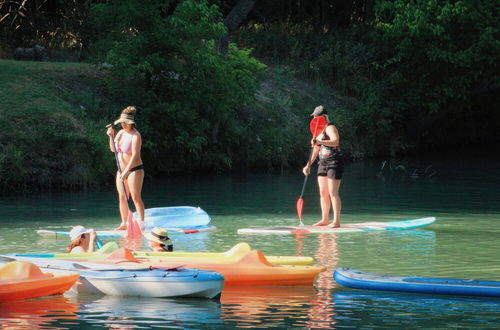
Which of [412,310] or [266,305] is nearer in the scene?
[412,310]

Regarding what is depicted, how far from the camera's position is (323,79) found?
118ft

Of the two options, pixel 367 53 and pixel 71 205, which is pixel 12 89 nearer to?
pixel 71 205

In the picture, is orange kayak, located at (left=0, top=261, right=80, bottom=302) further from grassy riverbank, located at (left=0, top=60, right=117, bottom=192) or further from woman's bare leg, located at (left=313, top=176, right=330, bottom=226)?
grassy riverbank, located at (left=0, top=60, right=117, bottom=192)

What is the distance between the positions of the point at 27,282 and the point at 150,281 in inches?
45.6

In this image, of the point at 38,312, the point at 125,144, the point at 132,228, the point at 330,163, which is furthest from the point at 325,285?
the point at 125,144

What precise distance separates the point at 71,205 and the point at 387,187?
25.3 feet

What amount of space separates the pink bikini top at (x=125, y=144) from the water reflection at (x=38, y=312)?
465 centimetres

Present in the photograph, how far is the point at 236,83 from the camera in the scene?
26.4 meters

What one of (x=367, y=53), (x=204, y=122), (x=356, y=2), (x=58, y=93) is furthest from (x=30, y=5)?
(x=356, y=2)

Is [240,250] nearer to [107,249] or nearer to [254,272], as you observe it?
[254,272]

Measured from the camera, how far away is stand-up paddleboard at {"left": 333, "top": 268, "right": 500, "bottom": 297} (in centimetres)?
991

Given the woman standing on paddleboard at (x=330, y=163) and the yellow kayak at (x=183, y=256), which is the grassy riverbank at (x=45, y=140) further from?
the yellow kayak at (x=183, y=256)

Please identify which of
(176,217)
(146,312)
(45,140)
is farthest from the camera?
(45,140)

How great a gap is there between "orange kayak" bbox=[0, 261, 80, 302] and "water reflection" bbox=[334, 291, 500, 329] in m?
2.65
